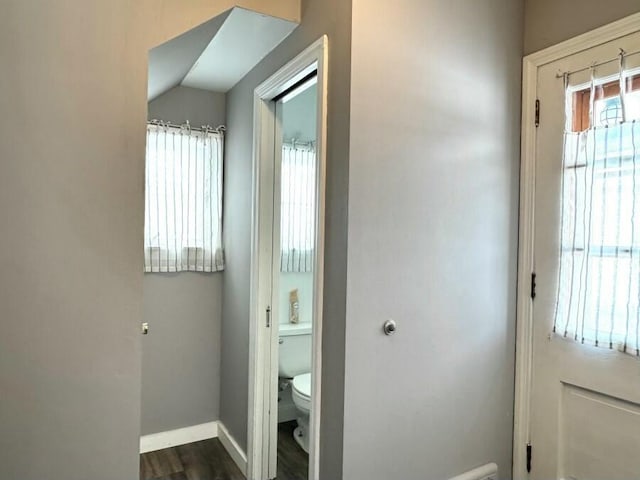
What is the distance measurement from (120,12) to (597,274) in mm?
1898

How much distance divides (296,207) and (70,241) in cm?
180

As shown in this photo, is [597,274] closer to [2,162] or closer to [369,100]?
[369,100]

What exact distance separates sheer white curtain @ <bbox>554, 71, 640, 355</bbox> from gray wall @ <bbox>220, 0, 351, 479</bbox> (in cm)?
97

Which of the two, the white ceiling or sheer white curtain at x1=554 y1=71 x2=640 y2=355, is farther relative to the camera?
the white ceiling

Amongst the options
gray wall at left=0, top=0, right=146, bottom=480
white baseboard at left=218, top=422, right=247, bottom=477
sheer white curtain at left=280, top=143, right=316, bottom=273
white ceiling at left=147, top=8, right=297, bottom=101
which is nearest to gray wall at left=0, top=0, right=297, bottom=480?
gray wall at left=0, top=0, right=146, bottom=480

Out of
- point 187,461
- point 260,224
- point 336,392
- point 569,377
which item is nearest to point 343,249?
point 336,392

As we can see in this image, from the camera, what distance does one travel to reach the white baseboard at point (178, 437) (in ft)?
8.36

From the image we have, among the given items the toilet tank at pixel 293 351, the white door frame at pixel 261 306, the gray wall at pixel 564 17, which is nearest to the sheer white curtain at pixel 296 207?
the toilet tank at pixel 293 351

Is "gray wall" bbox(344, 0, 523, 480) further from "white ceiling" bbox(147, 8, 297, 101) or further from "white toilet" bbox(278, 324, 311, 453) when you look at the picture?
"white toilet" bbox(278, 324, 311, 453)

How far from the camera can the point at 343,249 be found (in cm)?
153

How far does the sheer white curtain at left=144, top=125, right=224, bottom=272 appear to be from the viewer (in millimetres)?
2488

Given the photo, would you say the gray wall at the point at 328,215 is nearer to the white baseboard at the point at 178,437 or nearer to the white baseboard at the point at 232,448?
the white baseboard at the point at 232,448

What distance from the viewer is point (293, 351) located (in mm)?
2793

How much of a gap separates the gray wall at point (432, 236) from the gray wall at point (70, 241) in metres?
0.72
